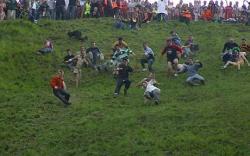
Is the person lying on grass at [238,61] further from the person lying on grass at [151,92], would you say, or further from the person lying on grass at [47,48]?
the person lying on grass at [47,48]

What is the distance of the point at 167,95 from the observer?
102 feet

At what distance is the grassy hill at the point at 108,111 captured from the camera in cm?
2416

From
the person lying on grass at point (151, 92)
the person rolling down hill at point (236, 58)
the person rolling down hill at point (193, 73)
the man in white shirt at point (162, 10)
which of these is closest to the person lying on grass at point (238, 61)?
the person rolling down hill at point (236, 58)

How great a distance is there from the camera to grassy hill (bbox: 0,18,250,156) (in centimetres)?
2416

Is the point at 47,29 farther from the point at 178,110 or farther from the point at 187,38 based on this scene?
the point at 178,110

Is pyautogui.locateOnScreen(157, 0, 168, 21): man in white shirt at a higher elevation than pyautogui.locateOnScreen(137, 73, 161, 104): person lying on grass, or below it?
higher

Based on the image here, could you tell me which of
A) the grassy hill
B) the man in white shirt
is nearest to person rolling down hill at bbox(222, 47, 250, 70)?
the grassy hill

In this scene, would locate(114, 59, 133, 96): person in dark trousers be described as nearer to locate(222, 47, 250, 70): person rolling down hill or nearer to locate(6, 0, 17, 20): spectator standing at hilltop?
locate(222, 47, 250, 70): person rolling down hill

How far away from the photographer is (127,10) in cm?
4506

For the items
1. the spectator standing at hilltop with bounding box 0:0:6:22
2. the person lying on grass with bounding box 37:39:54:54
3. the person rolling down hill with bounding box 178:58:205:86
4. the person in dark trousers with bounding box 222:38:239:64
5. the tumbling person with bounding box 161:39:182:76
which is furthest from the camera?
the spectator standing at hilltop with bounding box 0:0:6:22

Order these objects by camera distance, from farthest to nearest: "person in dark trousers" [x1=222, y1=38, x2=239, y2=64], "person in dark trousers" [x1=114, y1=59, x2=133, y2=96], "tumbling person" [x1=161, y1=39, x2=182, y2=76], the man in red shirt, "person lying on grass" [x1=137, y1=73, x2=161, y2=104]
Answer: "person in dark trousers" [x1=222, y1=38, x2=239, y2=64] < "tumbling person" [x1=161, y1=39, x2=182, y2=76] < "person in dark trousers" [x1=114, y1=59, x2=133, y2=96] < the man in red shirt < "person lying on grass" [x1=137, y1=73, x2=161, y2=104]

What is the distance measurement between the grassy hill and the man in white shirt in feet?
20.4

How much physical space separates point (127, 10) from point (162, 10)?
2999 millimetres

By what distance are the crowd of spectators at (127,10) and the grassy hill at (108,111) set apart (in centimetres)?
224
